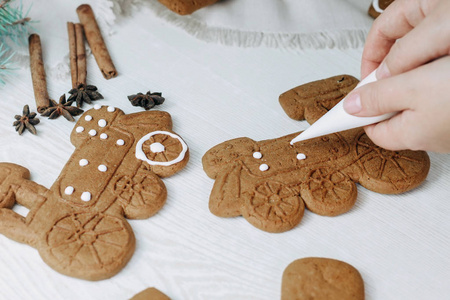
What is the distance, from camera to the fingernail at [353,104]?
1214 mm

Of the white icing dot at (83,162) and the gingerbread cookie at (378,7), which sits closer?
the white icing dot at (83,162)

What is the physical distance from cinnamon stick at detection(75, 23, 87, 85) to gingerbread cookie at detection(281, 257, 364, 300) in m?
0.97

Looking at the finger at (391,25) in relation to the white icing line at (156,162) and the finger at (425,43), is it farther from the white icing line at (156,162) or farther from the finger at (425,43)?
the white icing line at (156,162)

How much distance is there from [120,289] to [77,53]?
37.6 inches

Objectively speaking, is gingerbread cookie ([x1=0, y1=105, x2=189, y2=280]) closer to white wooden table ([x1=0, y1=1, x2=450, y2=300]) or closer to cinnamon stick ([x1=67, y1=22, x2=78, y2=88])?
white wooden table ([x1=0, y1=1, x2=450, y2=300])

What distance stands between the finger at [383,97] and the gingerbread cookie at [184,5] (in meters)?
0.83

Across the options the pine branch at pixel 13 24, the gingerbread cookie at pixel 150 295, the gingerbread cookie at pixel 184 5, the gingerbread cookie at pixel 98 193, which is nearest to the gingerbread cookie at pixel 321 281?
the gingerbread cookie at pixel 150 295

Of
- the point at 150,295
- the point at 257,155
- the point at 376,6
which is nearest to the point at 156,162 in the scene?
the point at 257,155

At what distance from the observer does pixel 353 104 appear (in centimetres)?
122

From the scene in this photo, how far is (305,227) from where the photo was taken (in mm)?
1300

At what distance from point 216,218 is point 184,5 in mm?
880

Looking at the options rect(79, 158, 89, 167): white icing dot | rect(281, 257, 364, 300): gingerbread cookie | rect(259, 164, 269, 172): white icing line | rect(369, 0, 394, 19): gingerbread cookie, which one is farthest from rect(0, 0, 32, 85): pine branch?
rect(369, 0, 394, 19): gingerbread cookie

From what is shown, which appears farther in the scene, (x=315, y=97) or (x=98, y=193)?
(x=315, y=97)

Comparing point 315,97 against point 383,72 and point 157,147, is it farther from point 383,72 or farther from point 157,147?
point 157,147
